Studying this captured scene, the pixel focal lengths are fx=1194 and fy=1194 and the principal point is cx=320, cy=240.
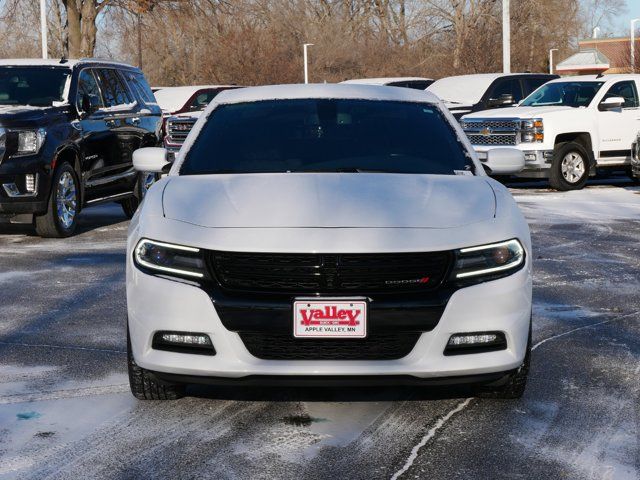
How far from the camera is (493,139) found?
1925 centimetres

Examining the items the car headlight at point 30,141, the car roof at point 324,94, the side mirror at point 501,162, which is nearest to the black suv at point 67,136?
the car headlight at point 30,141

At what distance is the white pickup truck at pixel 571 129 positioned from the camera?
18.7 metres

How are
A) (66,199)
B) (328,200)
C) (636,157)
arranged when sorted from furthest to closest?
(636,157)
(66,199)
(328,200)

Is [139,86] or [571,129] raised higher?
[139,86]

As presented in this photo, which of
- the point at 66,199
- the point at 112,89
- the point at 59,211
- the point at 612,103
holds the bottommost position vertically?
the point at 59,211

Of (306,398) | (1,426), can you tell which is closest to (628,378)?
(306,398)

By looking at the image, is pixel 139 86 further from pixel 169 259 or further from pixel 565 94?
pixel 169 259

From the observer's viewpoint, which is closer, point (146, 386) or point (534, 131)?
point (146, 386)

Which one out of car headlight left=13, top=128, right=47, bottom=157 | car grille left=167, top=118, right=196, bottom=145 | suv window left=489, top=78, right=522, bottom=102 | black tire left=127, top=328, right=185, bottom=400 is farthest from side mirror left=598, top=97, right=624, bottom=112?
black tire left=127, top=328, right=185, bottom=400

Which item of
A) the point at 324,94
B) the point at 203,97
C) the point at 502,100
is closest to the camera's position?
the point at 324,94

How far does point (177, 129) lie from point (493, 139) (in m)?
5.42

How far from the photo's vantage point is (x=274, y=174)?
611 centimetres

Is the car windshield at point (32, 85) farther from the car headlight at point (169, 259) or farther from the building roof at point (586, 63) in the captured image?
the building roof at point (586, 63)

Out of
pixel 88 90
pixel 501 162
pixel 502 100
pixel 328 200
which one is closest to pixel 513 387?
pixel 328 200
